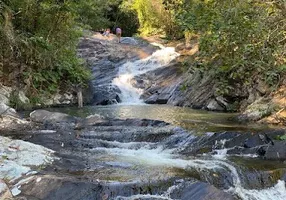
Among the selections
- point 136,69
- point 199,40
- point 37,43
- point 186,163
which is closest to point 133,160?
point 186,163

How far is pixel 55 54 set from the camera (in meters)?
13.9

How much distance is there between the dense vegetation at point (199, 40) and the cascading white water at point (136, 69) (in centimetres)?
282

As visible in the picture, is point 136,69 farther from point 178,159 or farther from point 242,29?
point 178,159

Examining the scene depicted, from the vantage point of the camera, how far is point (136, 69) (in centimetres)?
2011

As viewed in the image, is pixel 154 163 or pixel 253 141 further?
pixel 253 141

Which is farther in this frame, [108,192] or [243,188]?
[243,188]

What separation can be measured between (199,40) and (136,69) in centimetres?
874

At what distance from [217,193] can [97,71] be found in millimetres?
15273

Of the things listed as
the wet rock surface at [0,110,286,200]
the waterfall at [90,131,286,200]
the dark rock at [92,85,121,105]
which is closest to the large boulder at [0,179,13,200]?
the wet rock surface at [0,110,286,200]

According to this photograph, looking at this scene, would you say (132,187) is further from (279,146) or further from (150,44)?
(150,44)

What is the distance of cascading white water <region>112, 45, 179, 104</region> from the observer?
58.7 ft

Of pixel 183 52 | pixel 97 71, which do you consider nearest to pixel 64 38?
pixel 97 71

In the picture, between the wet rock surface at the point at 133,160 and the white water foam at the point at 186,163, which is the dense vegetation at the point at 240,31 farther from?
the white water foam at the point at 186,163

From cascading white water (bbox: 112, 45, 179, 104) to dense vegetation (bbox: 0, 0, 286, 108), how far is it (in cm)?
282
